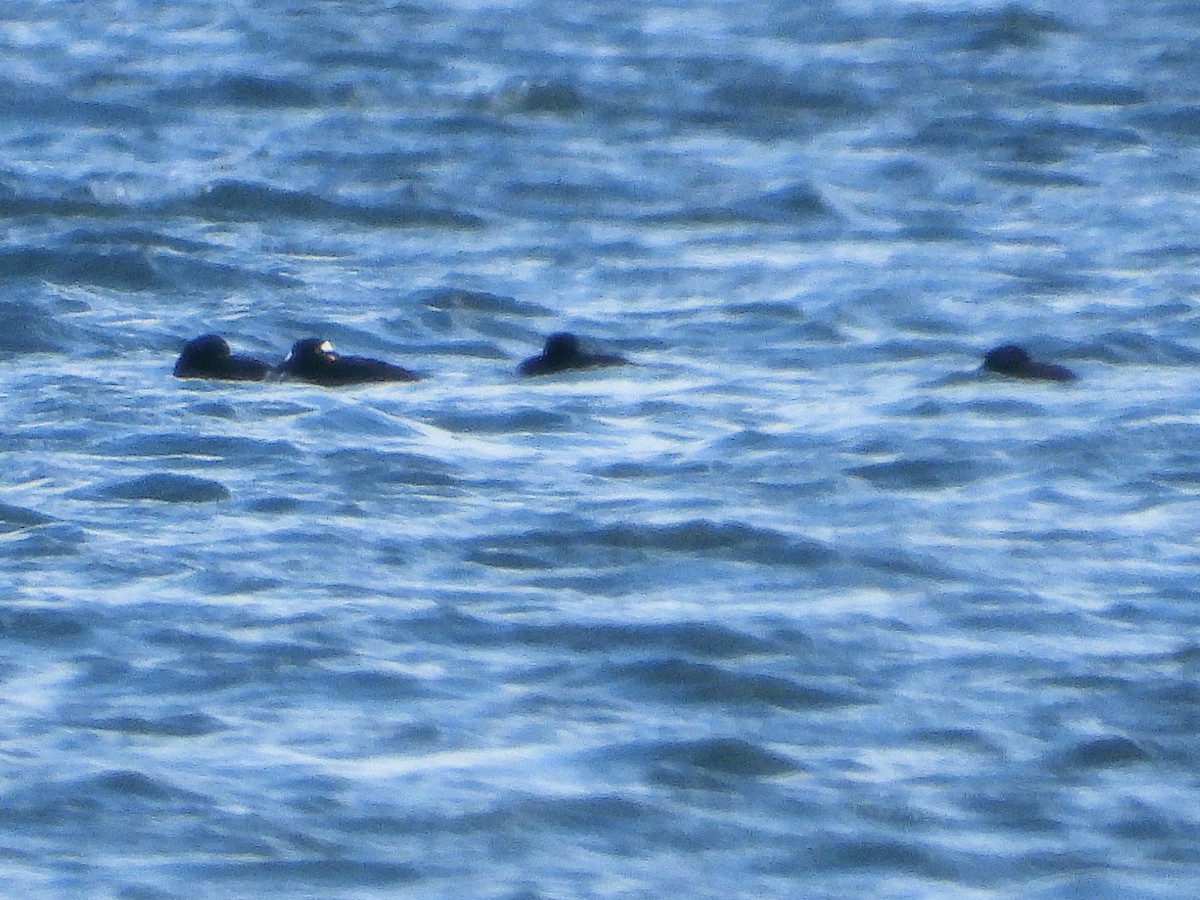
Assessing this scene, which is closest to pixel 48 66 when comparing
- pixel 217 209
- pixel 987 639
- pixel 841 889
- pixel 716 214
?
pixel 217 209

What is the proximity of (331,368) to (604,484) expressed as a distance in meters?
2.24

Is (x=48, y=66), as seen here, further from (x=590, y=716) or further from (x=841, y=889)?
(x=841, y=889)

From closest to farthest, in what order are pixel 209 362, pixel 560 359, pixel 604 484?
pixel 604 484 → pixel 209 362 → pixel 560 359

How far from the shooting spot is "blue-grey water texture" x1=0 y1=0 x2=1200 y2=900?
9.27 meters

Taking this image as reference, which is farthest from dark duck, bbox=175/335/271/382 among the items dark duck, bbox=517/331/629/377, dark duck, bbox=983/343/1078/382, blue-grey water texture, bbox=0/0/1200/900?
dark duck, bbox=983/343/1078/382

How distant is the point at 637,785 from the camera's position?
9.55 metres

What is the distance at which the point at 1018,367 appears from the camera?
15.2 meters

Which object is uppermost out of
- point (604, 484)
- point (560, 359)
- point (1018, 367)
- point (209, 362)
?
point (1018, 367)

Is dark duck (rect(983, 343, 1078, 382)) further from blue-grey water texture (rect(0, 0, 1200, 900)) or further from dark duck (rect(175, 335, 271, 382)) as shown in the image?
dark duck (rect(175, 335, 271, 382))

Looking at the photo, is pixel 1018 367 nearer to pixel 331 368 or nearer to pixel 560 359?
pixel 560 359

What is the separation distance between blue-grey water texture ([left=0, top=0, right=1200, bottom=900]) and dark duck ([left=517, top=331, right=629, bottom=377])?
5.3 inches

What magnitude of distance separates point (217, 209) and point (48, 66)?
5.26 metres

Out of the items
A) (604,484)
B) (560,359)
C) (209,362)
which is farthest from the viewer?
(560,359)

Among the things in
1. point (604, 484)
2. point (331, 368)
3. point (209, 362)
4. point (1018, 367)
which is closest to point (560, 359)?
point (331, 368)
